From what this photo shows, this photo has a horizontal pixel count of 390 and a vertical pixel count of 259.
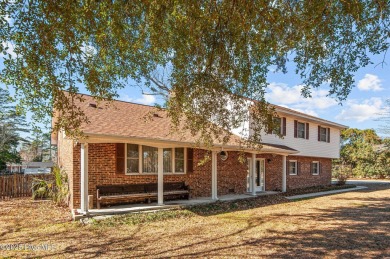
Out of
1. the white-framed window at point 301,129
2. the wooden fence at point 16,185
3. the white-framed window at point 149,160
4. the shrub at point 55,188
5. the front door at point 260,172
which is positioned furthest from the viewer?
the white-framed window at point 301,129

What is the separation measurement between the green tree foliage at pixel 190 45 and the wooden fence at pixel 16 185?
983 centimetres

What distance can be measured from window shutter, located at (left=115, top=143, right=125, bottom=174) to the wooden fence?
4.91 m

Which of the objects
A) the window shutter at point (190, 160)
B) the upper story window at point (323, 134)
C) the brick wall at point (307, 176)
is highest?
the upper story window at point (323, 134)

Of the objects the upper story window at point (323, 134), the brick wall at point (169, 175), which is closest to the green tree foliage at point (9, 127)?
the brick wall at point (169, 175)

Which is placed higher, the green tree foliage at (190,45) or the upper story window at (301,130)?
the green tree foliage at (190,45)

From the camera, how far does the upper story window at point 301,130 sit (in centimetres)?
1984

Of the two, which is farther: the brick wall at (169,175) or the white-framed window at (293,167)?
the white-framed window at (293,167)

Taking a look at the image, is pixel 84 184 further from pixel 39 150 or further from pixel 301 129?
pixel 39 150

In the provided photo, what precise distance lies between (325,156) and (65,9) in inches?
877

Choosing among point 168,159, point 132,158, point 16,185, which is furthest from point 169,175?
point 16,185

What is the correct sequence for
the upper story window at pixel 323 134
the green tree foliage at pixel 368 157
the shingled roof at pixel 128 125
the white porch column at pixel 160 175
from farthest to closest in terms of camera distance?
the green tree foliage at pixel 368 157
the upper story window at pixel 323 134
the white porch column at pixel 160 175
the shingled roof at pixel 128 125

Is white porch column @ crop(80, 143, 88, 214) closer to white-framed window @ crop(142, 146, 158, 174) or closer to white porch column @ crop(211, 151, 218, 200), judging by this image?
white-framed window @ crop(142, 146, 158, 174)

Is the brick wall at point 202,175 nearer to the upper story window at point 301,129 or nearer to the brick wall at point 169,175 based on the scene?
the brick wall at point 169,175

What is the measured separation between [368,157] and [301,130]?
18287 mm
